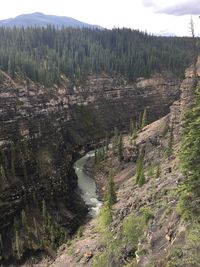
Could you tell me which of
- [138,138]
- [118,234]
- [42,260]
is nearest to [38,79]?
[138,138]

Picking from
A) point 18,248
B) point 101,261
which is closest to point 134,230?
point 101,261

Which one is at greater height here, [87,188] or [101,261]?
[101,261]

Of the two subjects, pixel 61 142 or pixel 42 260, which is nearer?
pixel 42 260

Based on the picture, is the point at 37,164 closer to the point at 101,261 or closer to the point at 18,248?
the point at 18,248

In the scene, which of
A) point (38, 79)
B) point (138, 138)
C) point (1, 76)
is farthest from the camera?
point (38, 79)

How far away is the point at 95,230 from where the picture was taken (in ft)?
269

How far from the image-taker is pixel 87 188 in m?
135

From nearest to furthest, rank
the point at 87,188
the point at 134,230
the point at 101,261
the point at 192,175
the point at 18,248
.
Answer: the point at 192,175
the point at 134,230
the point at 101,261
the point at 18,248
the point at 87,188

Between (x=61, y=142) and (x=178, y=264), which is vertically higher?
(x=178, y=264)

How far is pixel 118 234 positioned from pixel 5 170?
65.0m

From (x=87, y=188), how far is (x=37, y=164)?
19252 millimetres

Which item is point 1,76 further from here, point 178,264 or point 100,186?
point 178,264

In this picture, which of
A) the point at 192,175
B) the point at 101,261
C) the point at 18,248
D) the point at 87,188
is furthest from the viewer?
the point at 87,188

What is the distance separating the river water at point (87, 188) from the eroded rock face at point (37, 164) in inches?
111
